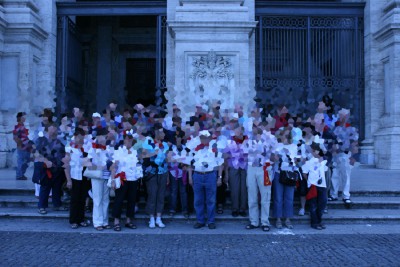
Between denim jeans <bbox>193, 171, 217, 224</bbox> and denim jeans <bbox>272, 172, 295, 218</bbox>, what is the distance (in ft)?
3.51

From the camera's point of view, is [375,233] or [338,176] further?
[338,176]

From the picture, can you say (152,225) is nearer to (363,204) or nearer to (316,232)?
(316,232)

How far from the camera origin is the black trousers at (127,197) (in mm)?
8000

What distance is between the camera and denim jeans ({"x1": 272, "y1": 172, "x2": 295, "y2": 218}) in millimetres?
8148

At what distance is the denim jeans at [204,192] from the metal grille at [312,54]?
7.53 meters

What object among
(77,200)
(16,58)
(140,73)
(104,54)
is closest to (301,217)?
(77,200)

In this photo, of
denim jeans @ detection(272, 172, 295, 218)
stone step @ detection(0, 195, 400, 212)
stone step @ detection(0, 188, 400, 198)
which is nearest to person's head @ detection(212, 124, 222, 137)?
denim jeans @ detection(272, 172, 295, 218)

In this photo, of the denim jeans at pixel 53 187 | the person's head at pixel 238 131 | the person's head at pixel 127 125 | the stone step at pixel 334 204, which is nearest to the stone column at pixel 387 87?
the stone step at pixel 334 204

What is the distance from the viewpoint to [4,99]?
1476 centimetres

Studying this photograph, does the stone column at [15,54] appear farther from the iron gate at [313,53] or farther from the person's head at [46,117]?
the iron gate at [313,53]

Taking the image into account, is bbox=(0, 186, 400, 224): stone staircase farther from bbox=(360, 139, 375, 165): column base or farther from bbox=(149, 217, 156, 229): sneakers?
bbox=(360, 139, 375, 165): column base

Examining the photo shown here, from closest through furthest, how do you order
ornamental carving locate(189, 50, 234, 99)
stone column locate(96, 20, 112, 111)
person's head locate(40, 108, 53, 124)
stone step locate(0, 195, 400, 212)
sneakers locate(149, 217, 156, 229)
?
sneakers locate(149, 217, 156, 229), person's head locate(40, 108, 53, 124), stone step locate(0, 195, 400, 212), ornamental carving locate(189, 50, 234, 99), stone column locate(96, 20, 112, 111)

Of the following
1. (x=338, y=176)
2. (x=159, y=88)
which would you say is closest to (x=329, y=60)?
(x=159, y=88)

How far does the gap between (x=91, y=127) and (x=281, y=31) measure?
9.33m
